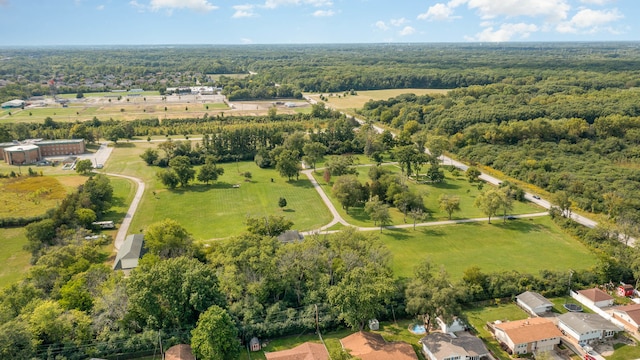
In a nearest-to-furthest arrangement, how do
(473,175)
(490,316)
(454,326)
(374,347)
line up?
(374,347) → (454,326) → (490,316) → (473,175)

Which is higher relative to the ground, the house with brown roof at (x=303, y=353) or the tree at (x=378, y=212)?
the tree at (x=378, y=212)

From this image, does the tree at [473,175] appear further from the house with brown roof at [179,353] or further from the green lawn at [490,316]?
the house with brown roof at [179,353]

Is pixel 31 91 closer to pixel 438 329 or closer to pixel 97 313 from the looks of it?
pixel 97 313

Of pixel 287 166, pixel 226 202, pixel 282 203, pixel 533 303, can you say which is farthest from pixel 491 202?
pixel 226 202

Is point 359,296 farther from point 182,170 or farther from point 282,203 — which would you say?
point 182,170

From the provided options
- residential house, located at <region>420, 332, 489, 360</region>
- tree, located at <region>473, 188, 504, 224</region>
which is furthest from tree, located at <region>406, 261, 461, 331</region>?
tree, located at <region>473, 188, 504, 224</region>

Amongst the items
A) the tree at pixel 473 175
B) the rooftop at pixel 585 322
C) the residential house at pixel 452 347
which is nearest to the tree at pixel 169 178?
the tree at pixel 473 175
